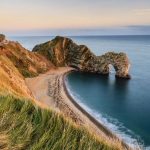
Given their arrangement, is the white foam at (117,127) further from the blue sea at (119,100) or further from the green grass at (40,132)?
the green grass at (40,132)

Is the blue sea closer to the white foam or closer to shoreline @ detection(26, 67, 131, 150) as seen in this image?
the white foam

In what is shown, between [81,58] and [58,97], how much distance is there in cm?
4857

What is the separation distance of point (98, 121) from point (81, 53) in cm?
6536

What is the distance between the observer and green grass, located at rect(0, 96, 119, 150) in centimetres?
632

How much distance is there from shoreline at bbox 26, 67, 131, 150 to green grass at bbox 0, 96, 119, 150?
3150cm

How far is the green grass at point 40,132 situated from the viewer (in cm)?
632

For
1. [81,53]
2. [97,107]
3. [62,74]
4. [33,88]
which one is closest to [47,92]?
[33,88]

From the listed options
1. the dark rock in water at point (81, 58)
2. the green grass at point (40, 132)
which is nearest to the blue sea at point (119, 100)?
the dark rock in water at point (81, 58)

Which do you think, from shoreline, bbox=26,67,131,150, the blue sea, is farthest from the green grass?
shoreline, bbox=26,67,131,150

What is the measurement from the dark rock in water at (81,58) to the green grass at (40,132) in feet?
306

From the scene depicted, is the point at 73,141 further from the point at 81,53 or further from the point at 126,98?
the point at 81,53

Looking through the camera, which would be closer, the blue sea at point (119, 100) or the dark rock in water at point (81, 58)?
the blue sea at point (119, 100)

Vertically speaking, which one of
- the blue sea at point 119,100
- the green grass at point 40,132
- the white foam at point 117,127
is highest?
the green grass at point 40,132

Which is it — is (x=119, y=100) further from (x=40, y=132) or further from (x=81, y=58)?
(x=40, y=132)
